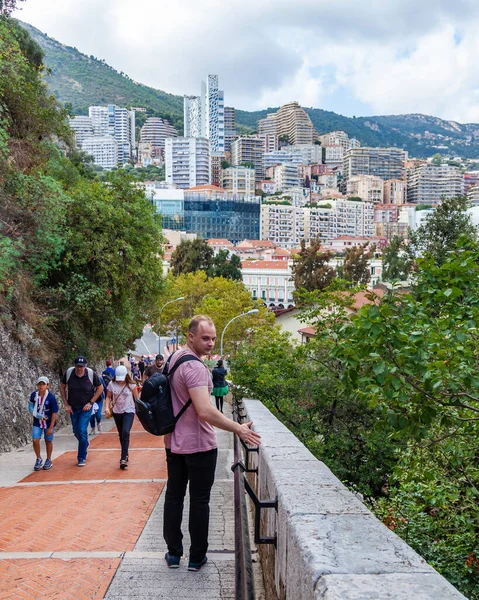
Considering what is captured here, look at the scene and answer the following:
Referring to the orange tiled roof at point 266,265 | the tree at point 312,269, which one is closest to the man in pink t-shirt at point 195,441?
the tree at point 312,269

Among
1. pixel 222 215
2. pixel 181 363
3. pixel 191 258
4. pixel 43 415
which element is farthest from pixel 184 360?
pixel 222 215

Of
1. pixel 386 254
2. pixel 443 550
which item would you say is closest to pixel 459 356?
pixel 443 550

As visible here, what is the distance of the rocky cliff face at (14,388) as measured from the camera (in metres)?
11.0

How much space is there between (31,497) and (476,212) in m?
56.7

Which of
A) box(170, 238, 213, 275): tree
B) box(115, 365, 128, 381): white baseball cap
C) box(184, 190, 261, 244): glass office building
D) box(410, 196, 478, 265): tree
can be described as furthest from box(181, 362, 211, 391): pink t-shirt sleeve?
box(184, 190, 261, 244): glass office building

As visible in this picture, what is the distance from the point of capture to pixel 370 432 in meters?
10.9

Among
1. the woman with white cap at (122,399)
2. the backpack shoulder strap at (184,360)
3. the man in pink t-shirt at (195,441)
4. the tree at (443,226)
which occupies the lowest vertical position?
the woman with white cap at (122,399)

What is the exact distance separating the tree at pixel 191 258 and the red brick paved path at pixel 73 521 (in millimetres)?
61621

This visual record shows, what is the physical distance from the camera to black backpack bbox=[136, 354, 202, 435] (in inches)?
156

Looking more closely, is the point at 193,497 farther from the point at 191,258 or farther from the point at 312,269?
the point at 191,258

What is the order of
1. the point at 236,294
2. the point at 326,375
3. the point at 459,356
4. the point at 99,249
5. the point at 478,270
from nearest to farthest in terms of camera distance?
the point at 459,356, the point at 478,270, the point at 326,375, the point at 99,249, the point at 236,294

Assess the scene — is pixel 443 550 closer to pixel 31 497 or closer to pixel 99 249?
pixel 31 497

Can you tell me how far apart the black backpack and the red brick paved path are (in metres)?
1.10

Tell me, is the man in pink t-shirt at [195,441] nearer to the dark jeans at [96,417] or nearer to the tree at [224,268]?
the dark jeans at [96,417]
